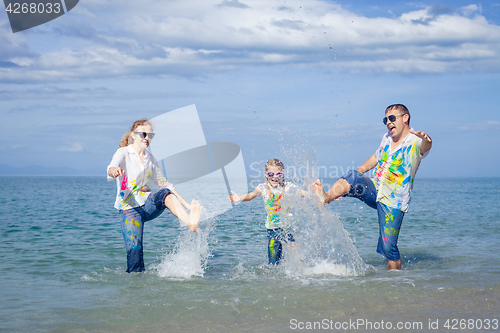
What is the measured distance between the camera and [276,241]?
6.38 metres

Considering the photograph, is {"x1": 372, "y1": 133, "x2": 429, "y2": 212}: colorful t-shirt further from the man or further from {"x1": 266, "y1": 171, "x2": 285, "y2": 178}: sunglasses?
{"x1": 266, "y1": 171, "x2": 285, "y2": 178}: sunglasses

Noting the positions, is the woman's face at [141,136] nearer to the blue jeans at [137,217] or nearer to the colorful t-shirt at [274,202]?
the blue jeans at [137,217]

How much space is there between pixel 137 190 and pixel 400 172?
3678mm

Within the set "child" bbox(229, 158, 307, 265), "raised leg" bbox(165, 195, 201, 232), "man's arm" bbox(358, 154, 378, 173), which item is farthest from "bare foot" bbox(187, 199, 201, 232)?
"man's arm" bbox(358, 154, 378, 173)

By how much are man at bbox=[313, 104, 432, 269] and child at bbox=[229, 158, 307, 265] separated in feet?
2.76

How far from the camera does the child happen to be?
630 cm

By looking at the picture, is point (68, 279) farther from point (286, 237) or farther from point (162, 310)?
point (286, 237)

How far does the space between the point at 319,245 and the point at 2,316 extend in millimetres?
4278

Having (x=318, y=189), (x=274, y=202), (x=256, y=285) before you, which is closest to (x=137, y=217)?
(x=256, y=285)

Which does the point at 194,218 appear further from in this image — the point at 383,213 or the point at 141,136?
the point at 383,213

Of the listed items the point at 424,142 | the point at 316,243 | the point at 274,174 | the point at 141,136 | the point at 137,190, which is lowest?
the point at 316,243

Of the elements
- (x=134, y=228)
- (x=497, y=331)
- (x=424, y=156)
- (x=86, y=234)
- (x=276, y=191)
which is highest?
(x=424, y=156)

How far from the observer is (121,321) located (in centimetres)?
425

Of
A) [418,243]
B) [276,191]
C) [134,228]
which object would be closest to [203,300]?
[134,228]
